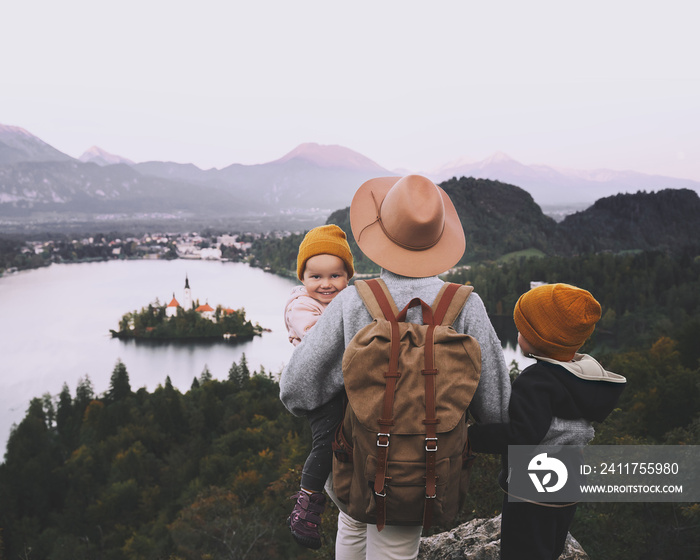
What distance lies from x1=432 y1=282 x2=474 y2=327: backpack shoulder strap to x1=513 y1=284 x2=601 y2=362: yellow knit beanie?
0.26m

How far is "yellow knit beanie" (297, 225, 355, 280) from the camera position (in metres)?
1.68

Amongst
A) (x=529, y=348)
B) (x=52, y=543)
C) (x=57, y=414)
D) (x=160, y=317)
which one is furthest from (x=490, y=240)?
(x=529, y=348)

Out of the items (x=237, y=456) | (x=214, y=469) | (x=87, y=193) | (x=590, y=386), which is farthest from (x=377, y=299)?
(x=87, y=193)

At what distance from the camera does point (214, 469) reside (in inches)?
835

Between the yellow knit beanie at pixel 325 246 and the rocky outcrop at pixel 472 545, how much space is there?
1475 mm

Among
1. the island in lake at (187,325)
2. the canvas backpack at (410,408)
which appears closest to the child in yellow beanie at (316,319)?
the canvas backpack at (410,408)

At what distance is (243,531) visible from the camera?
427 inches

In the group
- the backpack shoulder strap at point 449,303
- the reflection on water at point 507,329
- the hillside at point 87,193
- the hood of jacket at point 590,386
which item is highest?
the hillside at point 87,193

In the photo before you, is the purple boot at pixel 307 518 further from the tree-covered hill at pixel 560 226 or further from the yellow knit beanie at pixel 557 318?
the tree-covered hill at pixel 560 226

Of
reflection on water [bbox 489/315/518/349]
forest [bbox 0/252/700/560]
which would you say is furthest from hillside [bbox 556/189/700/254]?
forest [bbox 0/252/700/560]

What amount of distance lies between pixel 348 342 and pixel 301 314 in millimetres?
373

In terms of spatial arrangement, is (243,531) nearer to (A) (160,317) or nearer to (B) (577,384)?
(B) (577,384)

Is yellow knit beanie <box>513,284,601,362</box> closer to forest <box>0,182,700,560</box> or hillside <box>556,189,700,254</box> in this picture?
forest <box>0,182,700,560</box>

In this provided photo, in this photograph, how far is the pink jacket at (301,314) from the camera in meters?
1.61
